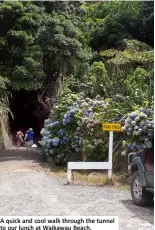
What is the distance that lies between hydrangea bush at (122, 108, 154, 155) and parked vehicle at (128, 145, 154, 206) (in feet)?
5.41

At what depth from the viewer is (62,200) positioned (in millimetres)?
9828

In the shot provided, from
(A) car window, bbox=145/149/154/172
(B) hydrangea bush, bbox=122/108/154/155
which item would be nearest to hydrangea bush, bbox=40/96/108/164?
(B) hydrangea bush, bbox=122/108/154/155

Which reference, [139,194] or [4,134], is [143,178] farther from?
[4,134]

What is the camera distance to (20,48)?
21875mm

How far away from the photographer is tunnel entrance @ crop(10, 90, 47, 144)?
1096 inches

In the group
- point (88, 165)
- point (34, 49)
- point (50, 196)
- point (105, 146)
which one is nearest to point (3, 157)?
point (34, 49)

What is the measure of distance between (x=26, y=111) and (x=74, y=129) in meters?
17.0

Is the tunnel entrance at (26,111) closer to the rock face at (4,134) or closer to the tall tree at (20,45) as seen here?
the rock face at (4,134)

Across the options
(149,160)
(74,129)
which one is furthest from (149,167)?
(74,129)

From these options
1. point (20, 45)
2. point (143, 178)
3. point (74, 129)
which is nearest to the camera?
point (143, 178)

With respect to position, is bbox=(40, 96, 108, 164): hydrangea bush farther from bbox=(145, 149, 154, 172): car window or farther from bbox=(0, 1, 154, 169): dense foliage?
bbox=(145, 149, 154, 172): car window

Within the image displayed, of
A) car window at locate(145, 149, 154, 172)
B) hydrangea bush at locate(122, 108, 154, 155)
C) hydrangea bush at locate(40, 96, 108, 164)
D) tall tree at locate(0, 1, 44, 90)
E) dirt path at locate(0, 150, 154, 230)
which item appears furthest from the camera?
tall tree at locate(0, 1, 44, 90)

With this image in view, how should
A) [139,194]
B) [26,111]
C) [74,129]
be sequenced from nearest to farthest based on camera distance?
[139,194], [74,129], [26,111]

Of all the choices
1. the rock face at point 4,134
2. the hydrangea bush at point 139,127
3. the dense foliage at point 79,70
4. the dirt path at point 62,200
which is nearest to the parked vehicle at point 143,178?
the dirt path at point 62,200
